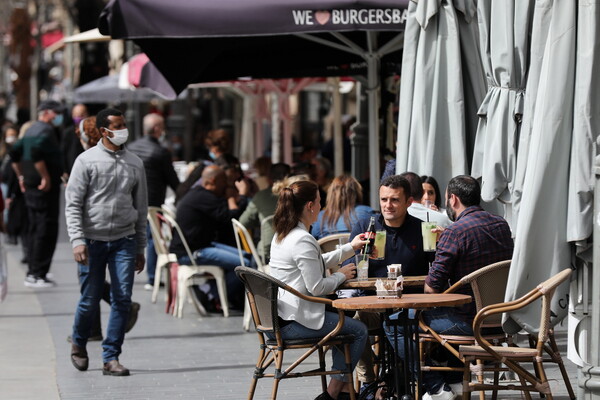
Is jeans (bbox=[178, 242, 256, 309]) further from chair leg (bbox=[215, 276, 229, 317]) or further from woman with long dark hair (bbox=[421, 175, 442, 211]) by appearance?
woman with long dark hair (bbox=[421, 175, 442, 211])

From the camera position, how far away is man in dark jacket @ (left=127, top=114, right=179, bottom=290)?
14031mm

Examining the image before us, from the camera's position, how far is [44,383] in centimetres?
894

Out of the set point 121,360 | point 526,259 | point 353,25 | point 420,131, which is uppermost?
point 353,25

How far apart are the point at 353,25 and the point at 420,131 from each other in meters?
1.27

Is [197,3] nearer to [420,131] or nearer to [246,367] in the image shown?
[420,131]

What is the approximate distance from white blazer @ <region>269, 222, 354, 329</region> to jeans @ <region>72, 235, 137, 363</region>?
2.23 meters

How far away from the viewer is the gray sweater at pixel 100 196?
29.6 ft

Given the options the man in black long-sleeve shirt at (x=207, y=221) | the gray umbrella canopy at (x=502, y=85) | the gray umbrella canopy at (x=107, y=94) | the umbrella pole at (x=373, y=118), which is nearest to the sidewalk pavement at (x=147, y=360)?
the man in black long-sleeve shirt at (x=207, y=221)

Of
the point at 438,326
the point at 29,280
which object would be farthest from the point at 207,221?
the point at 438,326

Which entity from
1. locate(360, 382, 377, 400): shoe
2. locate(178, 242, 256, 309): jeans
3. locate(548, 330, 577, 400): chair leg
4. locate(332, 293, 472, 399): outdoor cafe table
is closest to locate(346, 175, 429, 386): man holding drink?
locate(360, 382, 377, 400): shoe

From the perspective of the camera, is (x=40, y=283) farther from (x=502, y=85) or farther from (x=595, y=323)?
(x=595, y=323)

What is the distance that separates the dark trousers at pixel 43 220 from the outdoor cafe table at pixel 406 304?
8405mm

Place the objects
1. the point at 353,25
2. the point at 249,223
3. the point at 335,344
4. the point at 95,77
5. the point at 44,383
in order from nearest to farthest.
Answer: the point at 335,344
the point at 44,383
the point at 353,25
the point at 249,223
the point at 95,77

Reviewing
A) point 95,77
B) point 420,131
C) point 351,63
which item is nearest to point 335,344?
point 420,131
